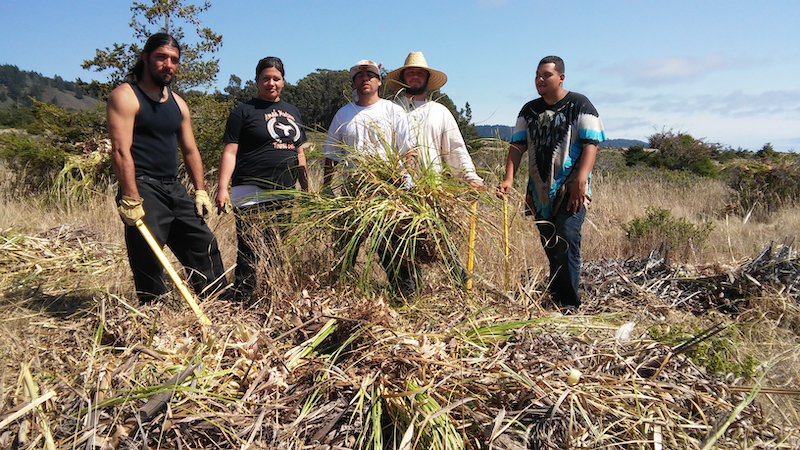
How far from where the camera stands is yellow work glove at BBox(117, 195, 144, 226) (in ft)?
8.48

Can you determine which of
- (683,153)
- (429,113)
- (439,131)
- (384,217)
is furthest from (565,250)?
(683,153)

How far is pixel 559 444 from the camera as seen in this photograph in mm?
1710

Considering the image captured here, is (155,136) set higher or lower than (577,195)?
higher

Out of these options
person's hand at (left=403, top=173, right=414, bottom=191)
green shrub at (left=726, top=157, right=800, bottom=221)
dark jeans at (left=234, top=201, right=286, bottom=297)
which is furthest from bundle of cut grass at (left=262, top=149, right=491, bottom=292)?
green shrub at (left=726, top=157, right=800, bottom=221)

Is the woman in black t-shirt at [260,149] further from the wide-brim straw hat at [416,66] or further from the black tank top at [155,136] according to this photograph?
the wide-brim straw hat at [416,66]

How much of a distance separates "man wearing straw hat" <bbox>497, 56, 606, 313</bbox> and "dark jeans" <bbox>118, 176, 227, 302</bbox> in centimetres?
204

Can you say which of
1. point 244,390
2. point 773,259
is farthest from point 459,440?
point 773,259

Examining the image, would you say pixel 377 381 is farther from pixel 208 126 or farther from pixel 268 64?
pixel 208 126

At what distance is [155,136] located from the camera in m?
2.86

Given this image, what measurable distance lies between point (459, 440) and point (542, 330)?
748 millimetres

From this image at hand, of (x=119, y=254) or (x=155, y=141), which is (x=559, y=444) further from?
(x=119, y=254)

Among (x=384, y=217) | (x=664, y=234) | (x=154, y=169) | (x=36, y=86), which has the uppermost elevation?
(x=36, y=86)

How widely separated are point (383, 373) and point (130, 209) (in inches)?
67.2

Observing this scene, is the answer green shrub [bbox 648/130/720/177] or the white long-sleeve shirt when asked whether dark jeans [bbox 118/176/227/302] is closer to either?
the white long-sleeve shirt
